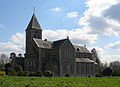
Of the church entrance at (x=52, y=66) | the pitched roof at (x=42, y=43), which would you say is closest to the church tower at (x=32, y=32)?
the pitched roof at (x=42, y=43)

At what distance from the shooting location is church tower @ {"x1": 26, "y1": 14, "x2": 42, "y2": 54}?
72938mm

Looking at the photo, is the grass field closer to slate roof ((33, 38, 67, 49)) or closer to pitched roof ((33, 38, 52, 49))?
pitched roof ((33, 38, 52, 49))

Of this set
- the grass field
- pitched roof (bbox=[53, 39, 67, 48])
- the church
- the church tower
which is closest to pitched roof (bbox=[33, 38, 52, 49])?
the church

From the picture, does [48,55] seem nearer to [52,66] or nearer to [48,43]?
[48,43]

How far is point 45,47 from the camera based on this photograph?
69.7 meters

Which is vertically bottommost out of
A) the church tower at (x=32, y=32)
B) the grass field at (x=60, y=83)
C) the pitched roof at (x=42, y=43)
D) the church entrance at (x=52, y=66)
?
the grass field at (x=60, y=83)

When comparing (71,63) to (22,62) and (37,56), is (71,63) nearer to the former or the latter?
(37,56)

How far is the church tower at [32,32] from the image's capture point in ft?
239

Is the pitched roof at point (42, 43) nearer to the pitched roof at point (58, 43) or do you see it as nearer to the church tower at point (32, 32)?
the pitched roof at point (58, 43)

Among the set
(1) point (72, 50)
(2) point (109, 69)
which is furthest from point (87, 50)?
(2) point (109, 69)

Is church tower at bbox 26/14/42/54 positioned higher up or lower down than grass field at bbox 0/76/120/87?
higher up

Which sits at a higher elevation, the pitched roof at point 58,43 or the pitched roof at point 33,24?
the pitched roof at point 33,24

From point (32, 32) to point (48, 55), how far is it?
10139 mm

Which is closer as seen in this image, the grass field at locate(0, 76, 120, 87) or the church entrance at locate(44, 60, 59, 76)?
the grass field at locate(0, 76, 120, 87)
